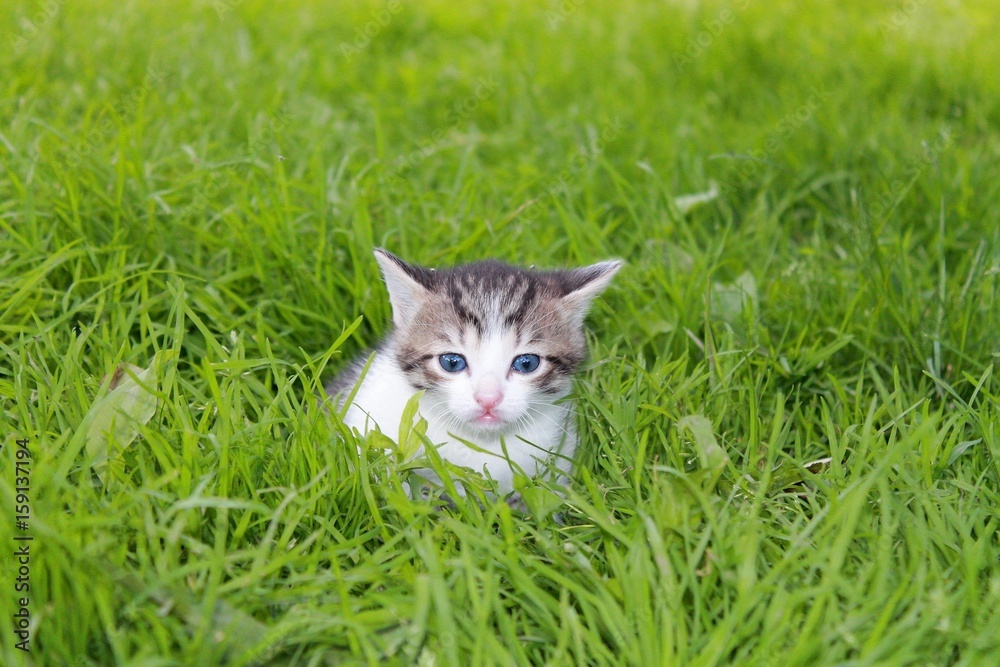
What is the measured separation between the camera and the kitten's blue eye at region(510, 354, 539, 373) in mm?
2957

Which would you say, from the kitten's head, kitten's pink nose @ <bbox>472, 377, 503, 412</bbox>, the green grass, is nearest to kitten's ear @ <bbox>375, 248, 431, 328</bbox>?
the kitten's head

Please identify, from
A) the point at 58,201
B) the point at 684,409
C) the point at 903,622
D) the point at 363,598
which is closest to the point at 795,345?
the point at 684,409

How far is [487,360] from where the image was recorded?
2.86m

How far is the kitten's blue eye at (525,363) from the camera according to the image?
2.96m

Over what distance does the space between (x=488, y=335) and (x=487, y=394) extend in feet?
0.75

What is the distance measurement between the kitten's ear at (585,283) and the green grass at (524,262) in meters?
0.31

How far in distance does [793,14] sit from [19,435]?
695 cm

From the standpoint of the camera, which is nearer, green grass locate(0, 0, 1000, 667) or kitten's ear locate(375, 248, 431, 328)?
green grass locate(0, 0, 1000, 667)

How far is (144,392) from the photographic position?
262cm

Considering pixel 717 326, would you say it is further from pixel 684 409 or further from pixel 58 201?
pixel 58 201

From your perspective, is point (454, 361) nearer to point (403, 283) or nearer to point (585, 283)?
point (403, 283)

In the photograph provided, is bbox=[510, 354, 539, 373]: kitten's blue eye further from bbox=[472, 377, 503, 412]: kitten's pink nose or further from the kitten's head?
bbox=[472, 377, 503, 412]: kitten's pink nose

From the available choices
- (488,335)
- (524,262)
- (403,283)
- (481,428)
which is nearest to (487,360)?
(488,335)

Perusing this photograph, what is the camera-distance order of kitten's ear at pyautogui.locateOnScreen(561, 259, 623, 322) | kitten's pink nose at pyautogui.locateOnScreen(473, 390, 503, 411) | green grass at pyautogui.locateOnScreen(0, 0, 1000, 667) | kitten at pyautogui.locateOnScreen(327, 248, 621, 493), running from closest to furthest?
green grass at pyautogui.locateOnScreen(0, 0, 1000, 667) < kitten's pink nose at pyautogui.locateOnScreen(473, 390, 503, 411) < kitten at pyautogui.locateOnScreen(327, 248, 621, 493) < kitten's ear at pyautogui.locateOnScreen(561, 259, 623, 322)
